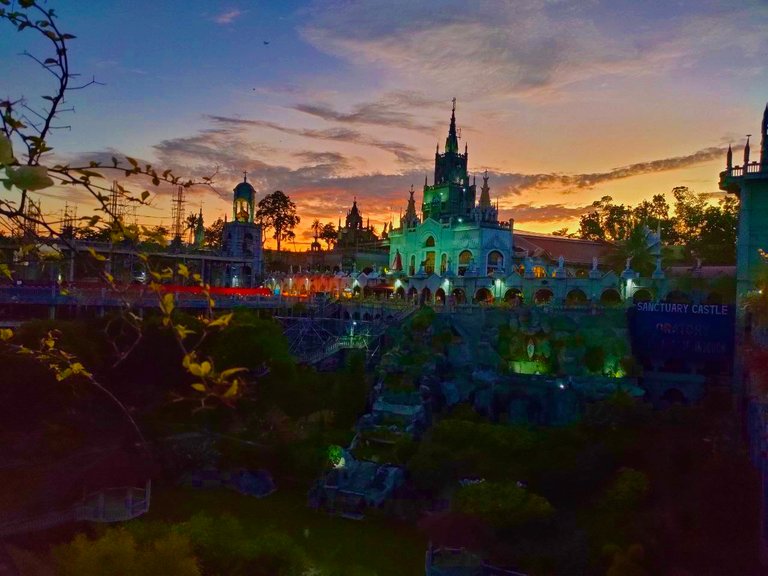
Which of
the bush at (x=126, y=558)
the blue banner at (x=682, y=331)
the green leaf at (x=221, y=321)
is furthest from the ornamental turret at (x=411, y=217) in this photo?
the green leaf at (x=221, y=321)

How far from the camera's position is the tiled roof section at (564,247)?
69688mm

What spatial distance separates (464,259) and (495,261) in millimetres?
3132

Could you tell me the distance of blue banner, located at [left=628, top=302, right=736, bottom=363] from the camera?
36125mm

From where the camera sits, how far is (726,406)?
34.1 meters

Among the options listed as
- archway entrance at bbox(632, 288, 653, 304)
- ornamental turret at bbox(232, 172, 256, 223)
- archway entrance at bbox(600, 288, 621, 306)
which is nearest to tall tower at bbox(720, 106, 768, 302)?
archway entrance at bbox(632, 288, 653, 304)

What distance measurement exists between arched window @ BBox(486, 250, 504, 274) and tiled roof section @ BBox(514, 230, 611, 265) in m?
4.89

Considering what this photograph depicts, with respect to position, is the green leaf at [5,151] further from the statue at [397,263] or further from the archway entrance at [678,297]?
the statue at [397,263]

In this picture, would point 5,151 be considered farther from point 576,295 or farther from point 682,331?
point 576,295

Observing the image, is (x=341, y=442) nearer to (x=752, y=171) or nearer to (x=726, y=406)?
(x=726, y=406)

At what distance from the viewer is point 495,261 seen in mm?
64188

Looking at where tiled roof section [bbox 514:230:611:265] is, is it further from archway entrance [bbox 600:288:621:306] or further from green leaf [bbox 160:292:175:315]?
green leaf [bbox 160:292:175:315]

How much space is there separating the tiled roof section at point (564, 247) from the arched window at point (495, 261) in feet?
16.0

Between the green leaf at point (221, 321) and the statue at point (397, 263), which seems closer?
the green leaf at point (221, 321)

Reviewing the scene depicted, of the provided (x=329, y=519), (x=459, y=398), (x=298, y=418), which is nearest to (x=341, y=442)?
(x=298, y=418)
